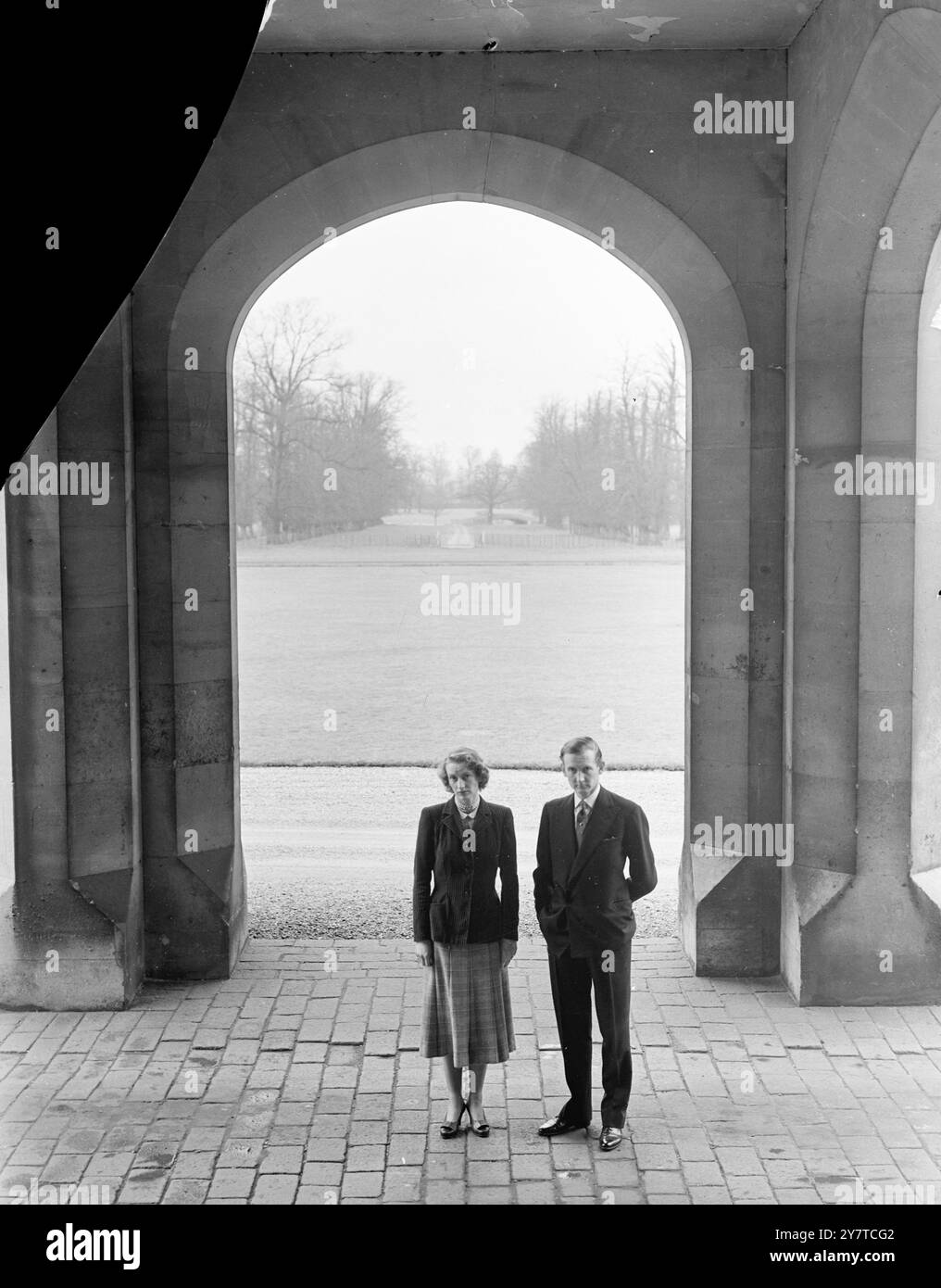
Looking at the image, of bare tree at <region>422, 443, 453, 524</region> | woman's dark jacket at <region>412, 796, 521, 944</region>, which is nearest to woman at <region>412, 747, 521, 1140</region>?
woman's dark jacket at <region>412, 796, 521, 944</region>

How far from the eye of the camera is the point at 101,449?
9195 mm

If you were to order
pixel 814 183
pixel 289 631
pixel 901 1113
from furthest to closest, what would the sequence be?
1. pixel 289 631
2. pixel 814 183
3. pixel 901 1113

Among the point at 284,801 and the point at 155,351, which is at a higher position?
the point at 155,351

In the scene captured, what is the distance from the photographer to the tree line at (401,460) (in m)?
30.5

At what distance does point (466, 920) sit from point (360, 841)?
26.2 ft

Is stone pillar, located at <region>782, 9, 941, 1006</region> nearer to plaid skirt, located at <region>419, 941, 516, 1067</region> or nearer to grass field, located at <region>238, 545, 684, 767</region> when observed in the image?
plaid skirt, located at <region>419, 941, 516, 1067</region>

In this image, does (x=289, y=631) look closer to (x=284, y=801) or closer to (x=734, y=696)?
(x=284, y=801)

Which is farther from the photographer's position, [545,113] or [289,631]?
[289,631]

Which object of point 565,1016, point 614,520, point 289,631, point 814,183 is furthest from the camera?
point 614,520

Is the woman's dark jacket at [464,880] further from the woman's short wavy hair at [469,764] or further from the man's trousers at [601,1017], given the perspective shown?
the man's trousers at [601,1017]

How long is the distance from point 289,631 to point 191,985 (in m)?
21.0

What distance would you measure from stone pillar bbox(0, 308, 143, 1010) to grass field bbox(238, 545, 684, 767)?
53.6ft

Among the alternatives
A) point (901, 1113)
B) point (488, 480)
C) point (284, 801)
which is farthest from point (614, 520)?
point (901, 1113)

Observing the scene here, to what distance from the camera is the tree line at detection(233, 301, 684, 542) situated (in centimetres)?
3050
